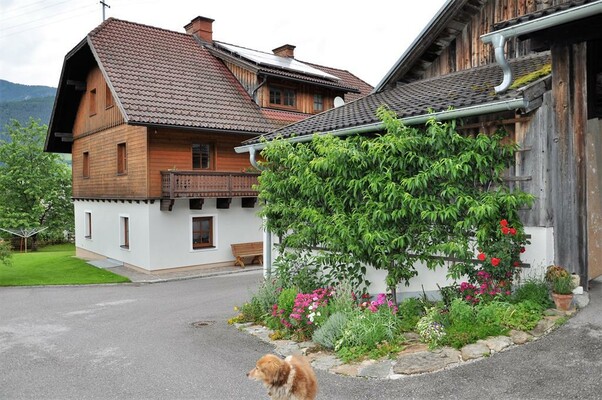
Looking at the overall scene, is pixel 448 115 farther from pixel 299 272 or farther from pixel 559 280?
pixel 299 272

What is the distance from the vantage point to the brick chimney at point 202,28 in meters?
26.3

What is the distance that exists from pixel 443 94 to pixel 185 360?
6405 millimetres

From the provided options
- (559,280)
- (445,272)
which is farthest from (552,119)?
(445,272)

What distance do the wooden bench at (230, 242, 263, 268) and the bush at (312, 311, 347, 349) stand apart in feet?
41.0

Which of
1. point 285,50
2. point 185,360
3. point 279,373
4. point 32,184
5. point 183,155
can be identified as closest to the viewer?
point 279,373

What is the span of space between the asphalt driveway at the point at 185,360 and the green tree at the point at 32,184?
2396 cm

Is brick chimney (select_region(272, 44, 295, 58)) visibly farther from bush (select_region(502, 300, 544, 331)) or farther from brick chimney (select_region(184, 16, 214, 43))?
bush (select_region(502, 300, 544, 331))

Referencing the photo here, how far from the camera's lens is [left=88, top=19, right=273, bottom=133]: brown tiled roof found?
18.7 m

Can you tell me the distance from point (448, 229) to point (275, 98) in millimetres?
16997

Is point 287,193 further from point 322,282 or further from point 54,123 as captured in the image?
point 54,123

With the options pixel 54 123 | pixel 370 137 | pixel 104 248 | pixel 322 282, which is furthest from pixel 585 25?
pixel 54 123

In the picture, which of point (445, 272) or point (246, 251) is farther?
point (246, 251)

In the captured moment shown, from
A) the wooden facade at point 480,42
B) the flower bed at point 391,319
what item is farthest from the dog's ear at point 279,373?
the wooden facade at point 480,42

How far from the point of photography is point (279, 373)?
4.71 metres
